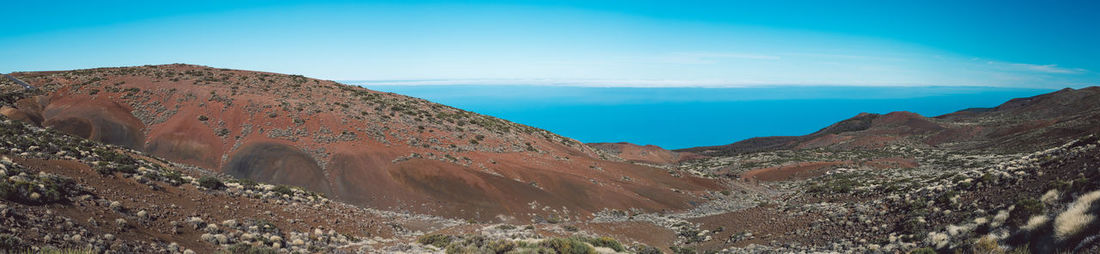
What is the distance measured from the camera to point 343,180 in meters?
25.8

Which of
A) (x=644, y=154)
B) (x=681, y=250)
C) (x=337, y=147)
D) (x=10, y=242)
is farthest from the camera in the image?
(x=644, y=154)

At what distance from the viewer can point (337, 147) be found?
28.8m

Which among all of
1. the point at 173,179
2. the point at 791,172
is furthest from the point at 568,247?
the point at 791,172

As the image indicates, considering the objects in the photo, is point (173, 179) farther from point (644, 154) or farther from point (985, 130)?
point (985, 130)

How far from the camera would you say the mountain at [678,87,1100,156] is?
49531mm

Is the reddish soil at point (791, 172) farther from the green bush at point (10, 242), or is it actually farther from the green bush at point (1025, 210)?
the green bush at point (10, 242)

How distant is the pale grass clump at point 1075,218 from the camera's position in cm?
949

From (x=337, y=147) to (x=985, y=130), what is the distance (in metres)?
84.5

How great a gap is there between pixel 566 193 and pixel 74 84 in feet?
117

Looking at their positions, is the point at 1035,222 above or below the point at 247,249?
above

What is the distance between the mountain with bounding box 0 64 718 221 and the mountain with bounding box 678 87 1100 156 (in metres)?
41.5

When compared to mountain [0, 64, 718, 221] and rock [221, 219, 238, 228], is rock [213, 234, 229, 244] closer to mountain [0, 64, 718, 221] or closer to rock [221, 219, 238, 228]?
rock [221, 219, 238, 228]

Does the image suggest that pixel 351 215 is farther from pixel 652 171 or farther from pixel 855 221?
pixel 652 171

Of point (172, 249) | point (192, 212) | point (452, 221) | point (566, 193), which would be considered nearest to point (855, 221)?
point (566, 193)
